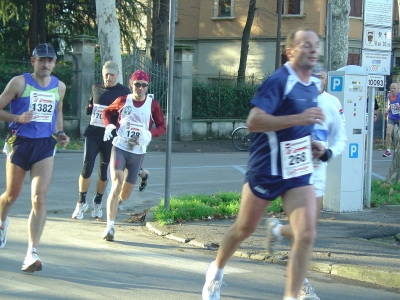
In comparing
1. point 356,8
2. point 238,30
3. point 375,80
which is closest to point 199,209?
point 375,80

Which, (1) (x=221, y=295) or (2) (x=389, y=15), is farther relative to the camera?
(2) (x=389, y=15)

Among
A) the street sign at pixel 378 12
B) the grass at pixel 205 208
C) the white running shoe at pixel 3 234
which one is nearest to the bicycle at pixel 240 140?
the grass at pixel 205 208

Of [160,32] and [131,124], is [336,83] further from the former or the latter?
[160,32]

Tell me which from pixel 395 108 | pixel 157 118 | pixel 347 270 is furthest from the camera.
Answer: pixel 395 108

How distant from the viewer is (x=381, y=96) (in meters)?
29.5

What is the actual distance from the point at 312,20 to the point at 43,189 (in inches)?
1289

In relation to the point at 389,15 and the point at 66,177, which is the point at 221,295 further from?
the point at 66,177

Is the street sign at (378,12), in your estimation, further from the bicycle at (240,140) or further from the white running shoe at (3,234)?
the bicycle at (240,140)

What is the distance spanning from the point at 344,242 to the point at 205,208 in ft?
7.30

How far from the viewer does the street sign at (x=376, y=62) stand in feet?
33.2

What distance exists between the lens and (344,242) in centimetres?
790

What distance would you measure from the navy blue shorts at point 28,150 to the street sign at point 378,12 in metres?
5.40

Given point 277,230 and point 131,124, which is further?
point 131,124

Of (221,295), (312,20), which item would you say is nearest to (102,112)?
(221,295)
